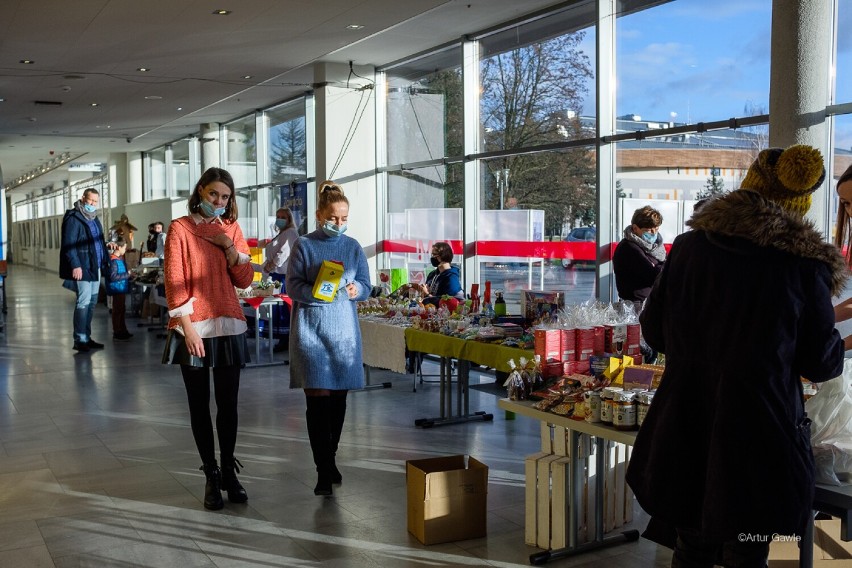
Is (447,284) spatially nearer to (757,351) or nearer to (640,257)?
(640,257)

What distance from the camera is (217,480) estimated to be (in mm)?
4188

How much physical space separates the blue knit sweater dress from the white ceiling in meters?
3.46

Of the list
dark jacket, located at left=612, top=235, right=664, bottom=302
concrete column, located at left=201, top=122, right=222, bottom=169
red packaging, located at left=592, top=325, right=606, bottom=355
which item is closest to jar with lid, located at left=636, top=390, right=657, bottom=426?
red packaging, located at left=592, top=325, right=606, bottom=355

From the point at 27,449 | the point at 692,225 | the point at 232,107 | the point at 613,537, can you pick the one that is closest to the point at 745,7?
the point at 613,537

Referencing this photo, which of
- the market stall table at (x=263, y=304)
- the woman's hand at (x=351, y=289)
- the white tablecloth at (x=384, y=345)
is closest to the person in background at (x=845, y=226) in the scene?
the woman's hand at (x=351, y=289)

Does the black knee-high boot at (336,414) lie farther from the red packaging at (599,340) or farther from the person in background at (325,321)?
the red packaging at (599,340)

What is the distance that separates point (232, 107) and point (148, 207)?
21.3 ft

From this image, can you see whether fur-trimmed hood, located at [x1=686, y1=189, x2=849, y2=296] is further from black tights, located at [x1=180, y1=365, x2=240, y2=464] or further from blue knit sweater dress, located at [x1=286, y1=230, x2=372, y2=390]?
black tights, located at [x1=180, y1=365, x2=240, y2=464]

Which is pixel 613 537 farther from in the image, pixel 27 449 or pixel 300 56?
pixel 300 56

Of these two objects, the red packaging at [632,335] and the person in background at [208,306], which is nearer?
the person in background at [208,306]

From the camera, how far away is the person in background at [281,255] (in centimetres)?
912

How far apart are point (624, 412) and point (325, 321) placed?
5.45ft

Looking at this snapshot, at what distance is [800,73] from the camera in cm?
523

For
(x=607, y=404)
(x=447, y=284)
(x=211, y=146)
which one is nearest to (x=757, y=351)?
(x=607, y=404)
